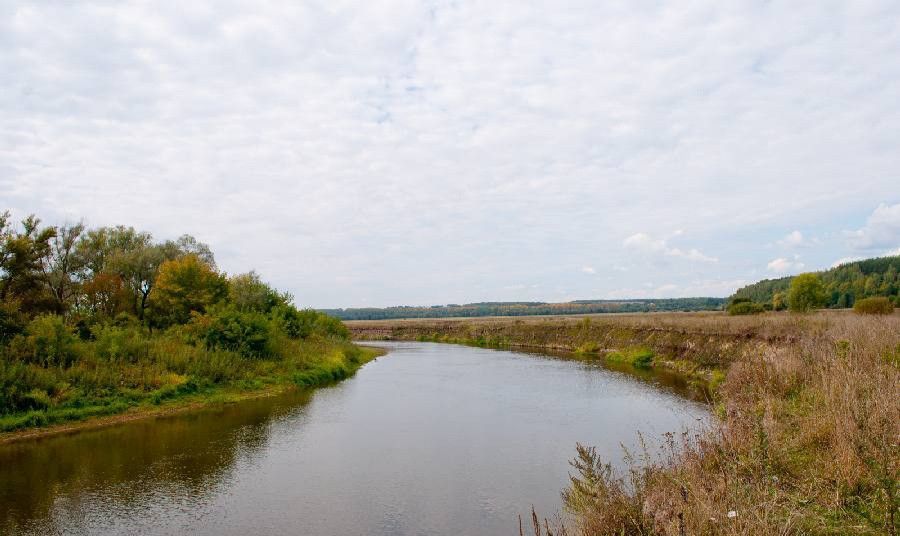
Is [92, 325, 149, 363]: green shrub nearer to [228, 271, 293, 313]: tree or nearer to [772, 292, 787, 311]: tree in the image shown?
[228, 271, 293, 313]: tree

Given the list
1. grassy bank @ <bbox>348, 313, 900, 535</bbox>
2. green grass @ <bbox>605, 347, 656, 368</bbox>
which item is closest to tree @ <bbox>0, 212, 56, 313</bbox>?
grassy bank @ <bbox>348, 313, 900, 535</bbox>

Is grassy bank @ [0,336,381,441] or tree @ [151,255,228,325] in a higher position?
tree @ [151,255,228,325]

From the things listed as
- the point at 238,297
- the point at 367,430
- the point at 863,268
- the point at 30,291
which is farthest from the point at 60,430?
the point at 863,268

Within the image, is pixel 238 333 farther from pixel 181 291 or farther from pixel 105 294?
pixel 105 294

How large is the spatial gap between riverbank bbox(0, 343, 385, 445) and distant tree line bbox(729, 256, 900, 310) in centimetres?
4975

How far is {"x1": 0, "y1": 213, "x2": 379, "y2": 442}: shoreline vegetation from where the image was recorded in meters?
18.3

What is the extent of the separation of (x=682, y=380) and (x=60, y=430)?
27250 millimetres

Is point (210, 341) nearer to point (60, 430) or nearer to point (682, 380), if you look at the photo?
point (60, 430)

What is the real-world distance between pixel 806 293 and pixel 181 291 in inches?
1998

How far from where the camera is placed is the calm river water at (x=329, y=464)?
999 centimetres

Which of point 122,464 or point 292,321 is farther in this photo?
point 292,321

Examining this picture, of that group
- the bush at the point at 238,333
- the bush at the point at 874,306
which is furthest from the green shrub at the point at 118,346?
the bush at the point at 874,306

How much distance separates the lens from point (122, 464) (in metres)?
13.4

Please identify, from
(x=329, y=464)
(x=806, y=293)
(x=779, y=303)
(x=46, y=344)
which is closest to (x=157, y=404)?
(x=46, y=344)
